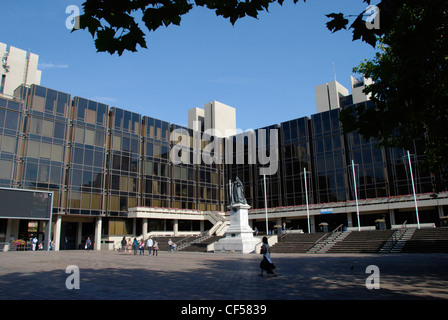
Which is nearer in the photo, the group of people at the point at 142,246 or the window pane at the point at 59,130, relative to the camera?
the group of people at the point at 142,246

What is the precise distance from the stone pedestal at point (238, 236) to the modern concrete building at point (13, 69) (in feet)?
162

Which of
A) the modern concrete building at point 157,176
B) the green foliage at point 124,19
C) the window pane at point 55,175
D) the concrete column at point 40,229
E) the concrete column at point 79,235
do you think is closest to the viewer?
the green foliage at point 124,19

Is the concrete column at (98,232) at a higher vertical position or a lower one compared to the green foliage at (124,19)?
lower

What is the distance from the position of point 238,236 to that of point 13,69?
54358 millimetres

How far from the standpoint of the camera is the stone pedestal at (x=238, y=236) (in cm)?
3272

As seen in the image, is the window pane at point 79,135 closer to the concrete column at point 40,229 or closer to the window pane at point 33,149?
the window pane at point 33,149

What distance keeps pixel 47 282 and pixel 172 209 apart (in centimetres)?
4469

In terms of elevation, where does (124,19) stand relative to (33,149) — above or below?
below

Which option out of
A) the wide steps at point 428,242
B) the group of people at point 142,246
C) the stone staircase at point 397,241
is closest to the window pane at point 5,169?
the group of people at point 142,246

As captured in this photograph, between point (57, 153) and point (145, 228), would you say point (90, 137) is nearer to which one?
point (57, 153)

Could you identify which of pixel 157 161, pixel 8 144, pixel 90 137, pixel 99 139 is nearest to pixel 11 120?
pixel 8 144

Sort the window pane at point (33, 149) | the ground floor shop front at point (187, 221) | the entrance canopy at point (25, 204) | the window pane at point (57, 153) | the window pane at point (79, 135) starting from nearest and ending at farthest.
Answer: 1. the entrance canopy at point (25, 204)
2. the window pane at point (33, 149)
3. the ground floor shop front at point (187, 221)
4. the window pane at point (57, 153)
5. the window pane at point (79, 135)

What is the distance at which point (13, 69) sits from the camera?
61812mm
